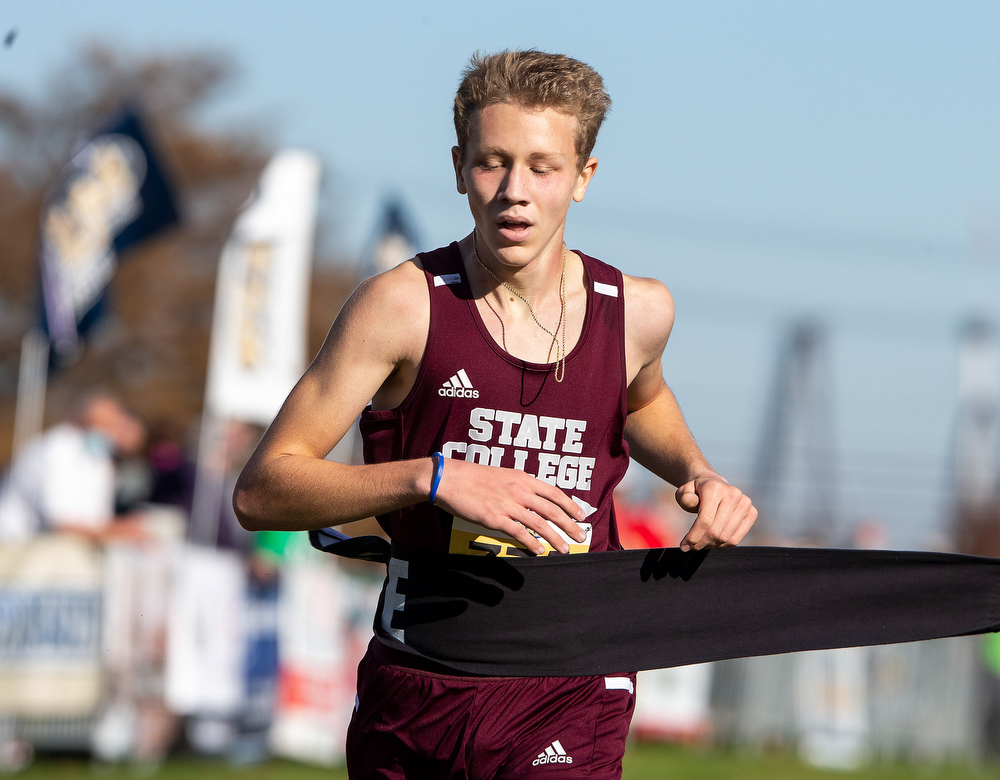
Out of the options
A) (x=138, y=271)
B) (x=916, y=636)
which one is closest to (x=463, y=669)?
(x=916, y=636)

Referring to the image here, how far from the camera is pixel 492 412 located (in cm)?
318

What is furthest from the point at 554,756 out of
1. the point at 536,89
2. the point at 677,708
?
the point at 677,708

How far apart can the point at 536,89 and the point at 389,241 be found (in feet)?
34.9

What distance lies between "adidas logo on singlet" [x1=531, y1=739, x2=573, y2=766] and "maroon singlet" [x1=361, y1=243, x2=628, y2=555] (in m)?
0.51

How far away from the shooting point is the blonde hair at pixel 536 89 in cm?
308

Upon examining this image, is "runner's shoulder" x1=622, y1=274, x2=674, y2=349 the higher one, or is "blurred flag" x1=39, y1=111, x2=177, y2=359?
"blurred flag" x1=39, y1=111, x2=177, y2=359

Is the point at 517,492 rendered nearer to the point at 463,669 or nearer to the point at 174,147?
the point at 463,669

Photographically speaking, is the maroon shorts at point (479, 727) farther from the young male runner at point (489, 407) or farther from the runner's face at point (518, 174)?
the runner's face at point (518, 174)

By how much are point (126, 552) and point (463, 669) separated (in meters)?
6.51

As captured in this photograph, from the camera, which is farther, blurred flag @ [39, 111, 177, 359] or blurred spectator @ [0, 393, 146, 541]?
blurred flag @ [39, 111, 177, 359]

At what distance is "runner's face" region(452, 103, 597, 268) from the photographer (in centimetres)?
308

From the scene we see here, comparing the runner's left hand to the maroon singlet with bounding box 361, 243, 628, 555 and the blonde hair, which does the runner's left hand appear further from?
the blonde hair

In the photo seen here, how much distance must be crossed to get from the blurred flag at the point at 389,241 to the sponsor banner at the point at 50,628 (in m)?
5.35

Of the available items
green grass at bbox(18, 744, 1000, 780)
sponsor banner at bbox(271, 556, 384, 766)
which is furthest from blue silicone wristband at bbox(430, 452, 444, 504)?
sponsor banner at bbox(271, 556, 384, 766)
